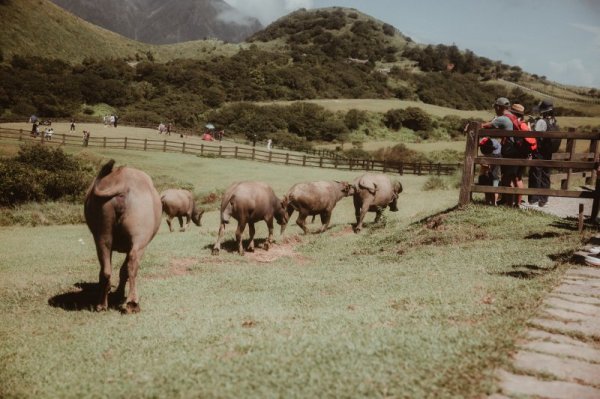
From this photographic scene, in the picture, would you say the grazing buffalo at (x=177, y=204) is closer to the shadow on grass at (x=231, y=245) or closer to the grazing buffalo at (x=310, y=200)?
the shadow on grass at (x=231, y=245)

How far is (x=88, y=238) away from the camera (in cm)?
1745

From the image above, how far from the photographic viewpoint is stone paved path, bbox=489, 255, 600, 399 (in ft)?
11.4

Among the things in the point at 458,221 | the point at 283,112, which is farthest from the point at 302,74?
the point at 458,221

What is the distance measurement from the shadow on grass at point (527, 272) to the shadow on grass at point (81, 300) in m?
5.72

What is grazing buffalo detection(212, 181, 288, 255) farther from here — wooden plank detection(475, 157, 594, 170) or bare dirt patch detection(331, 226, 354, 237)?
wooden plank detection(475, 157, 594, 170)

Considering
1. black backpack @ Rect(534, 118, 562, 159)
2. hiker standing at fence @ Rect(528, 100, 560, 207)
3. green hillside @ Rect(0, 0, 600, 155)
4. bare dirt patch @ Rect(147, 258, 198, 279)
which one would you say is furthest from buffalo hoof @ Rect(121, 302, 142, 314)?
green hillside @ Rect(0, 0, 600, 155)

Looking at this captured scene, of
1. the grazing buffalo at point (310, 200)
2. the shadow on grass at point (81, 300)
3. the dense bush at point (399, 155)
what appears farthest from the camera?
the dense bush at point (399, 155)

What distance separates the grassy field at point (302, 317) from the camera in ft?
12.7

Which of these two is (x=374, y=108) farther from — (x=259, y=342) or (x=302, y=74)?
(x=259, y=342)

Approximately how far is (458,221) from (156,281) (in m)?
6.45

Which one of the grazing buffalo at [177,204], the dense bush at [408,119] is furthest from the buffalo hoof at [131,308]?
the dense bush at [408,119]

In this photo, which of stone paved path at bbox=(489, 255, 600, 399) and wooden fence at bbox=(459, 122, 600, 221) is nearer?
stone paved path at bbox=(489, 255, 600, 399)

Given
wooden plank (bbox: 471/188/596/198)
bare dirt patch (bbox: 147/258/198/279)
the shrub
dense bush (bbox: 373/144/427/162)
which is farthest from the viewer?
dense bush (bbox: 373/144/427/162)

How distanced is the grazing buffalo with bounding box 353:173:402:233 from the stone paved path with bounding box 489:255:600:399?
9329 millimetres
